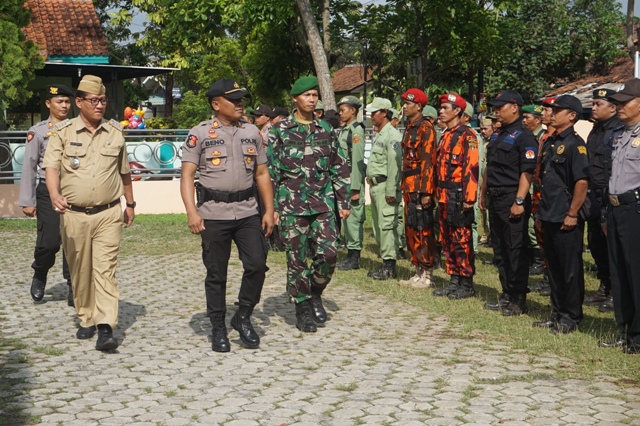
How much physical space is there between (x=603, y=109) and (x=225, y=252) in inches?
172

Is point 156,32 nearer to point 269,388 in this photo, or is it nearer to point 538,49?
point 538,49

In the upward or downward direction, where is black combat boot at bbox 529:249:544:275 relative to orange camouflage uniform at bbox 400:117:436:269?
downward

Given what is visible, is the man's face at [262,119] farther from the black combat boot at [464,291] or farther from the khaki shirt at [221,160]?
the khaki shirt at [221,160]

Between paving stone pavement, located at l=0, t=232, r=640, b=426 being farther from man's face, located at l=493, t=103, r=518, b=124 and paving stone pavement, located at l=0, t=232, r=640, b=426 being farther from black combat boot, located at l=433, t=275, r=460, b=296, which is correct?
man's face, located at l=493, t=103, r=518, b=124

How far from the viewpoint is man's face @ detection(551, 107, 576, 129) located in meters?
7.88

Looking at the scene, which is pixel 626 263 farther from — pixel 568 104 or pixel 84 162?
pixel 84 162

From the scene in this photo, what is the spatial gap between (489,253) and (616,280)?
5891mm

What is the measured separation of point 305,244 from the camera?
8.34 metres

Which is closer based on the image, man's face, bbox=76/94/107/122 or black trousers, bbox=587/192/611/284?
man's face, bbox=76/94/107/122

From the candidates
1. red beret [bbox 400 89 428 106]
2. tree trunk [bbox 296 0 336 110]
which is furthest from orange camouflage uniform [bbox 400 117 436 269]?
tree trunk [bbox 296 0 336 110]

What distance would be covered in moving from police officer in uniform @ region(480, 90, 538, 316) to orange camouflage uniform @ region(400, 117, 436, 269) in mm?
1070

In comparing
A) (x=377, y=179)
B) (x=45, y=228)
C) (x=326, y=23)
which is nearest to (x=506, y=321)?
(x=377, y=179)

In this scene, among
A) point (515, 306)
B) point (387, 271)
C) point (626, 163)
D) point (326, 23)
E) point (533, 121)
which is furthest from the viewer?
point (326, 23)

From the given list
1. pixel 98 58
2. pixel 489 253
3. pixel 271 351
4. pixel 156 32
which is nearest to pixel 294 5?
pixel 98 58
